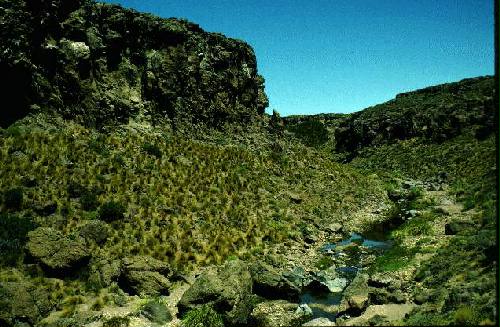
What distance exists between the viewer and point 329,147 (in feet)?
418

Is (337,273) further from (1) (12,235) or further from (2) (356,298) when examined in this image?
(1) (12,235)

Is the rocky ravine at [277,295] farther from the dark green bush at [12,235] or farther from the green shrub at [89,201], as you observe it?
the green shrub at [89,201]

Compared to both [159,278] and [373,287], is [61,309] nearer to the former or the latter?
[159,278]

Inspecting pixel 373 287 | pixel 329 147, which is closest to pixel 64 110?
pixel 373 287

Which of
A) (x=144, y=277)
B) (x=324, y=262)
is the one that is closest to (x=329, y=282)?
(x=324, y=262)

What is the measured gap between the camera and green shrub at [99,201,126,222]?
90.0 ft

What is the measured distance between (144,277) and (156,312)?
307 cm

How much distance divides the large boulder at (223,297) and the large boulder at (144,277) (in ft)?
7.70

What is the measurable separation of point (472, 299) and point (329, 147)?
11472 centimetres

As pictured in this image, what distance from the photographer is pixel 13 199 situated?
25.1 metres

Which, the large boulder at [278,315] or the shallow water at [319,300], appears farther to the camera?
the shallow water at [319,300]

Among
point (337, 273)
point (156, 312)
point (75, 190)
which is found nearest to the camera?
point (156, 312)

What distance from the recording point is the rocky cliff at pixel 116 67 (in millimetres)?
35812

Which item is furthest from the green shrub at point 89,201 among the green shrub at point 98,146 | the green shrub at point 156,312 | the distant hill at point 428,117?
the distant hill at point 428,117
